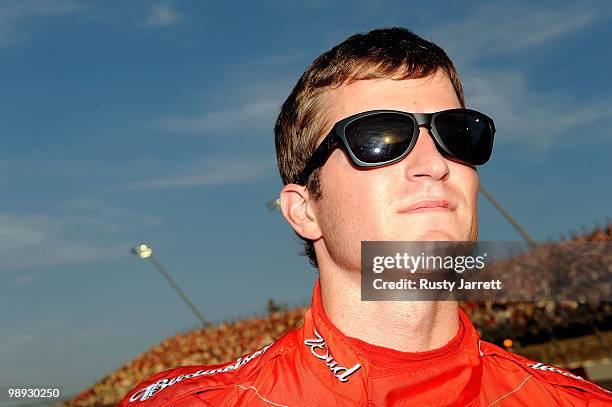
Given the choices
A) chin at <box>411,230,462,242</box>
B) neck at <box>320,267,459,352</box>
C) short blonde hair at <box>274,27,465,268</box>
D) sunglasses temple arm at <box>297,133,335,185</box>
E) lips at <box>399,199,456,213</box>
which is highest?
short blonde hair at <box>274,27,465,268</box>

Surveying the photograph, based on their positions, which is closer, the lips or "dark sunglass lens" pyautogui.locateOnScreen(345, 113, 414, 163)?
the lips

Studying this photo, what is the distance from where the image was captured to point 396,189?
3.48 metres

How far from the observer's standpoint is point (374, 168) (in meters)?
3.58

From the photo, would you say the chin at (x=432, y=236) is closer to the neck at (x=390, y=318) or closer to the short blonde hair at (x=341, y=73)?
the neck at (x=390, y=318)

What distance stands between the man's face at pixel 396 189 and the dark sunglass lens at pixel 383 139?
0.06m

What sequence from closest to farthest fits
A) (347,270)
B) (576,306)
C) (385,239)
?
(385,239), (347,270), (576,306)

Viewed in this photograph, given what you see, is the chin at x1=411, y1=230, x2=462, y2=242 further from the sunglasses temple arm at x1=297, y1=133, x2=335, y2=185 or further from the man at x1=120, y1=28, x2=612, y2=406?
the sunglasses temple arm at x1=297, y1=133, x2=335, y2=185

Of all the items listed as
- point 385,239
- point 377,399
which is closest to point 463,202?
point 385,239

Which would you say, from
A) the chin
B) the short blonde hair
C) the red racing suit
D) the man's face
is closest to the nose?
the man's face

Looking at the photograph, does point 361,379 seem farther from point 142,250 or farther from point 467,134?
point 142,250

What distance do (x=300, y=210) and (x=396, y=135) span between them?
76cm

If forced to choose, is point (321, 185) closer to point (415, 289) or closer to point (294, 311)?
point (415, 289)

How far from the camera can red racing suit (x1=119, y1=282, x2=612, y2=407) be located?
3.50 m

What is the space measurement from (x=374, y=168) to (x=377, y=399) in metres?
1.08
